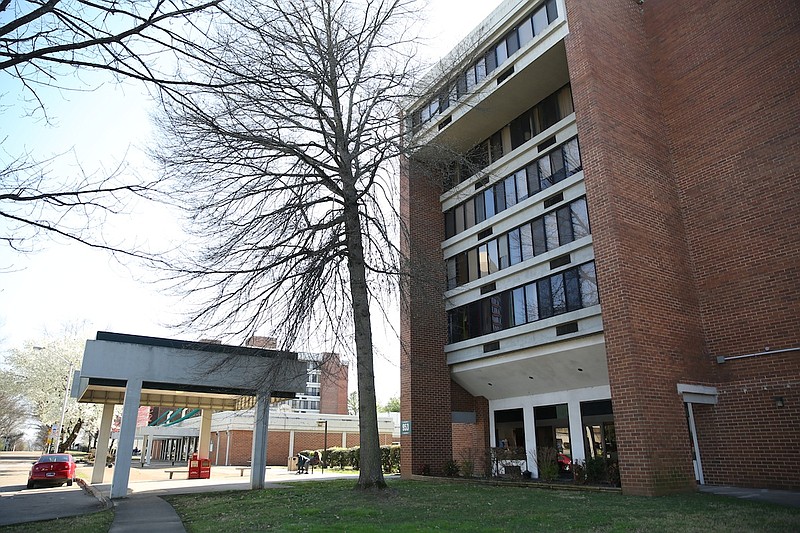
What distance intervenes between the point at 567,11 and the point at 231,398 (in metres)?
20.9

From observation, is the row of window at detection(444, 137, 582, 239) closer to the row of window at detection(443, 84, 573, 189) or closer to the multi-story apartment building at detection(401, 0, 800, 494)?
the multi-story apartment building at detection(401, 0, 800, 494)

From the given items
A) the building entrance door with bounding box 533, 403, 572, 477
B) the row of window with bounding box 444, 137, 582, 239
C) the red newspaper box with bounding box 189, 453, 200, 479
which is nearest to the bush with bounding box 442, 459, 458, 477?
the building entrance door with bounding box 533, 403, 572, 477

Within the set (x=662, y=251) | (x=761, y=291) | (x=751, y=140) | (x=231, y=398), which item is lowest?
(x=231, y=398)

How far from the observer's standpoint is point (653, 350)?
608 inches

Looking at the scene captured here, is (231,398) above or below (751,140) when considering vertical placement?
below

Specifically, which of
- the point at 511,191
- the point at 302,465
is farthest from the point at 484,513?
the point at 302,465

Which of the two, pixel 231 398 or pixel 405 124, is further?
pixel 231 398

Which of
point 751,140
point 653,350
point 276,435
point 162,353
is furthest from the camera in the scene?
point 276,435

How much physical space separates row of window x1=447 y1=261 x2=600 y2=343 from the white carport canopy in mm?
7685

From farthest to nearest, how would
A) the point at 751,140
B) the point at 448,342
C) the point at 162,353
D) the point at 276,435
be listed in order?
1. the point at 276,435
2. the point at 448,342
3. the point at 162,353
4. the point at 751,140

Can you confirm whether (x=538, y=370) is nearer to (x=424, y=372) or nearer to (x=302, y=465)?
(x=424, y=372)

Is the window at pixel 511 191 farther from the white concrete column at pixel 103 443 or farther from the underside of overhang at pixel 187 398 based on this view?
the white concrete column at pixel 103 443

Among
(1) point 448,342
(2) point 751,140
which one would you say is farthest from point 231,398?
(2) point 751,140

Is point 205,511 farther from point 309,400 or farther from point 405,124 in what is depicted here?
point 309,400
